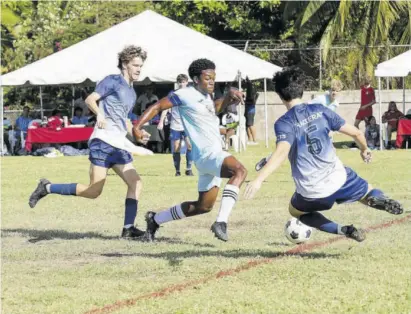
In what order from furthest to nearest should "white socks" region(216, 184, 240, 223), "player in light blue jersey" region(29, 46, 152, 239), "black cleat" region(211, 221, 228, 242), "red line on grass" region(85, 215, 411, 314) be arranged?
1. "player in light blue jersey" region(29, 46, 152, 239)
2. "white socks" region(216, 184, 240, 223)
3. "black cleat" region(211, 221, 228, 242)
4. "red line on grass" region(85, 215, 411, 314)

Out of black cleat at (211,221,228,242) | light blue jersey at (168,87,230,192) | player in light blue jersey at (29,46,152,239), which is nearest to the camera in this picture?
black cleat at (211,221,228,242)

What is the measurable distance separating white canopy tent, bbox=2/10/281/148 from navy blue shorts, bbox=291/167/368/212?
1776 centimetres

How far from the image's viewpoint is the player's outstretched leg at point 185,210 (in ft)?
32.0

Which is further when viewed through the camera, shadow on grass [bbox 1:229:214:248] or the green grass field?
shadow on grass [bbox 1:229:214:248]

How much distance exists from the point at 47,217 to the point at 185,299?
621 cm

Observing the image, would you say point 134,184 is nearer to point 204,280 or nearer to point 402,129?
point 204,280

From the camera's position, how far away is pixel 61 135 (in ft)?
91.8

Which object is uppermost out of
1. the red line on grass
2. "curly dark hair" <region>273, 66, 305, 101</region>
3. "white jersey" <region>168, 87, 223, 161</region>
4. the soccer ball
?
"curly dark hair" <region>273, 66, 305, 101</region>

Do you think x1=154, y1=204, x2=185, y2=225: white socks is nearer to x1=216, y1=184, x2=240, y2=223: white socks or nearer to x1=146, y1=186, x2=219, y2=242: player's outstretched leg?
x1=146, y1=186, x2=219, y2=242: player's outstretched leg

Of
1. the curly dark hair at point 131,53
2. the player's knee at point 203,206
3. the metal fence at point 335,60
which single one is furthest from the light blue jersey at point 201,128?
the metal fence at point 335,60

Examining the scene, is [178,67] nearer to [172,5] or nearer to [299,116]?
[172,5]

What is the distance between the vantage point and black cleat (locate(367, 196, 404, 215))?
871cm

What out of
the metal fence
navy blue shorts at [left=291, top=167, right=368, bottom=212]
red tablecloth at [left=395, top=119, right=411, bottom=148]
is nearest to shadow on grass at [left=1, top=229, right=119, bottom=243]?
navy blue shorts at [left=291, top=167, right=368, bottom=212]

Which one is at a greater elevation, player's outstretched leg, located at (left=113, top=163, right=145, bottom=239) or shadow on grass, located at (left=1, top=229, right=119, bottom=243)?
player's outstretched leg, located at (left=113, top=163, right=145, bottom=239)
